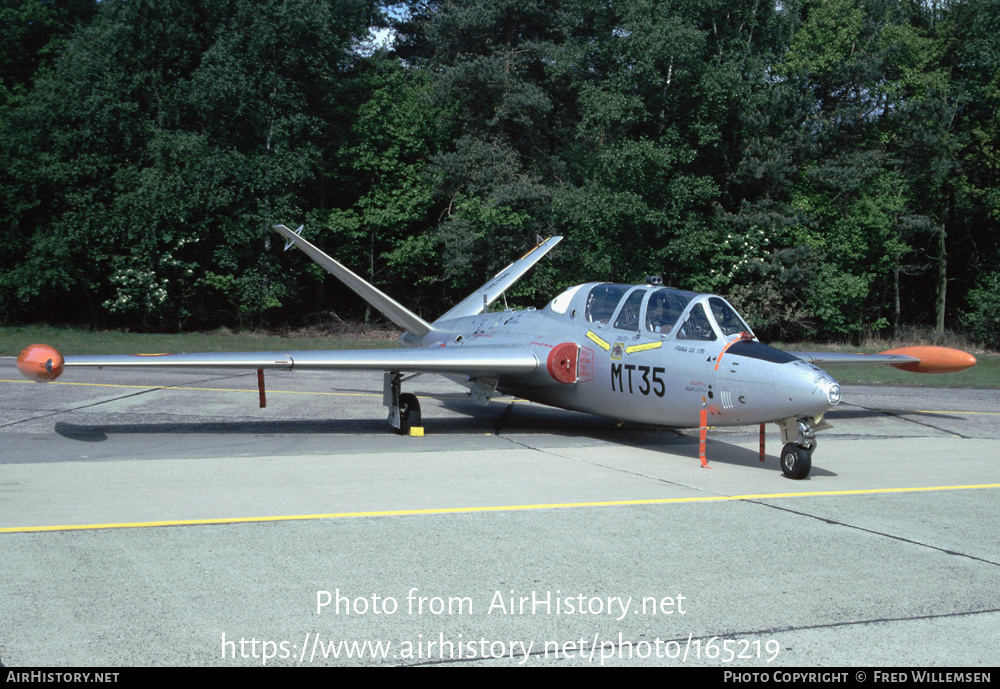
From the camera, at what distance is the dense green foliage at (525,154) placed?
121 ft

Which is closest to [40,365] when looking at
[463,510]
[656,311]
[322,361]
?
[322,361]

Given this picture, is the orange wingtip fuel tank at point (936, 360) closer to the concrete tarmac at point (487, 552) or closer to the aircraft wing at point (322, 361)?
the concrete tarmac at point (487, 552)

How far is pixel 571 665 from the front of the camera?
4332mm

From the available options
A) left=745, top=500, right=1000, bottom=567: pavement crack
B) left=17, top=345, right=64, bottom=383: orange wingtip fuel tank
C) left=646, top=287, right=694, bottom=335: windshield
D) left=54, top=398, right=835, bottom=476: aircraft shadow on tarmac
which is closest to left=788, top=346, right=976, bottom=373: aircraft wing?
left=54, top=398, right=835, bottom=476: aircraft shadow on tarmac

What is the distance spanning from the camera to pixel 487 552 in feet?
21.2

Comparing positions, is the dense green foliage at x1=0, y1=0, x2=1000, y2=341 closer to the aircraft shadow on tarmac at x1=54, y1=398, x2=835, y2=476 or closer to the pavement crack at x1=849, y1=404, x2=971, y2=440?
the pavement crack at x1=849, y1=404, x2=971, y2=440

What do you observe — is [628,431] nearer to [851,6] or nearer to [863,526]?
[863,526]

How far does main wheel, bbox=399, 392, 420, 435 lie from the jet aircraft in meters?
0.02

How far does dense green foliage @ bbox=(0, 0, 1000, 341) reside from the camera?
1457 inches

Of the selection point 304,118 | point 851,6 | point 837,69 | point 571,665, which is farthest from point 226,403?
point 851,6

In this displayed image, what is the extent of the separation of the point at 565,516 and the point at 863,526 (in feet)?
8.78

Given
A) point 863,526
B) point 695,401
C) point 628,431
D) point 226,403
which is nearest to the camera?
point 863,526

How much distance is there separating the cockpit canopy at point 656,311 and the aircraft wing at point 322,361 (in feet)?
3.99

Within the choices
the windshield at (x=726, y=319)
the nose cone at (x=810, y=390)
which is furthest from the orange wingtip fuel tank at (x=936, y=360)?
the nose cone at (x=810, y=390)
